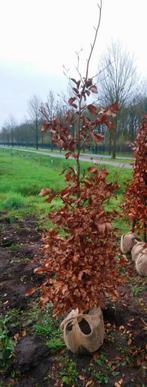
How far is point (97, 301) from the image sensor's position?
10.2ft

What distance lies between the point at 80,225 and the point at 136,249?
8.15 feet

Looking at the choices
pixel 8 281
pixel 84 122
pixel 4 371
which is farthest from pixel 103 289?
pixel 8 281

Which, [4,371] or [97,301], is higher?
[97,301]

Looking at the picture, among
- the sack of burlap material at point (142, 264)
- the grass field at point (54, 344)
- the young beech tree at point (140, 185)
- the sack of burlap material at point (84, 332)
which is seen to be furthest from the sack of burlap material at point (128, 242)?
the sack of burlap material at point (84, 332)

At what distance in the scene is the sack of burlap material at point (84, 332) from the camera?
3.12 m

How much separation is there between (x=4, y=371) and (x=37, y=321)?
666 mm

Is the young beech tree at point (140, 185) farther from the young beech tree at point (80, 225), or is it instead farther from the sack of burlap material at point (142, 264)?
the young beech tree at point (80, 225)

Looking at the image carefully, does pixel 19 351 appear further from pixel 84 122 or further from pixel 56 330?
pixel 84 122

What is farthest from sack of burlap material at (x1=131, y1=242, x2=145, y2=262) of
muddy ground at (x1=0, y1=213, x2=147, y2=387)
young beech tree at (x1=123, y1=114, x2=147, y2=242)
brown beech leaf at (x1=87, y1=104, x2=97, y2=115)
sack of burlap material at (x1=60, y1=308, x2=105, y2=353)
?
brown beech leaf at (x1=87, y1=104, x2=97, y2=115)

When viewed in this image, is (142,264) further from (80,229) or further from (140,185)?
(80,229)

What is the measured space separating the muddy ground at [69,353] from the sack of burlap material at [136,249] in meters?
0.60

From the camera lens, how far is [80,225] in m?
2.94

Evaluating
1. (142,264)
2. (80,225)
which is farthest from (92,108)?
(142,264)

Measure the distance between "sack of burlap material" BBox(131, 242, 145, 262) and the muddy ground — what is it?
23.6 inches
